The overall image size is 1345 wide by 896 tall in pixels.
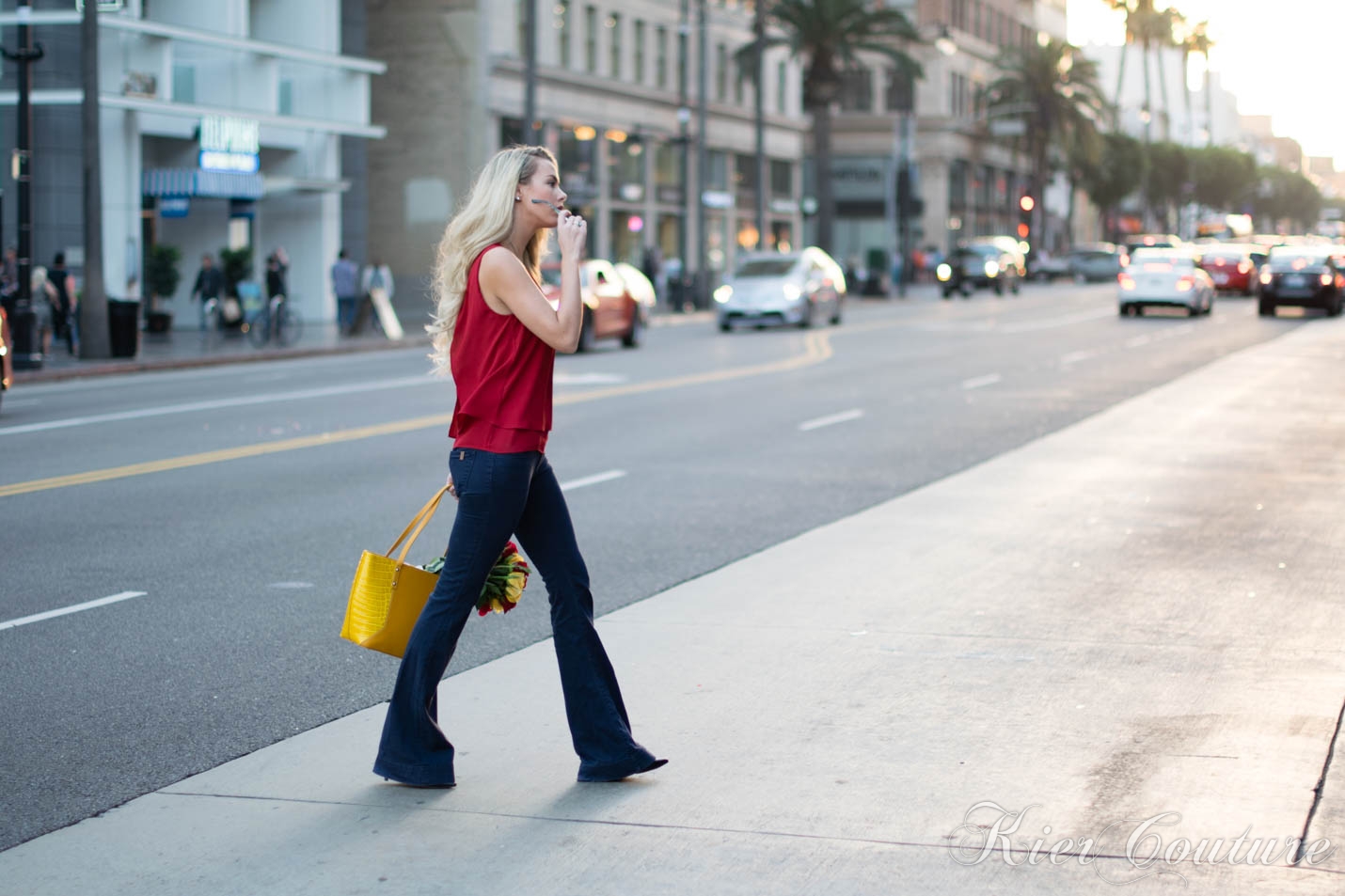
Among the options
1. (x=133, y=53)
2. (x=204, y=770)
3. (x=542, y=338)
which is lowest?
(x=204, y=770)

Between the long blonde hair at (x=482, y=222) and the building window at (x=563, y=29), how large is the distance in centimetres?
5273

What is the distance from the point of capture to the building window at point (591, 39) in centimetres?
5881

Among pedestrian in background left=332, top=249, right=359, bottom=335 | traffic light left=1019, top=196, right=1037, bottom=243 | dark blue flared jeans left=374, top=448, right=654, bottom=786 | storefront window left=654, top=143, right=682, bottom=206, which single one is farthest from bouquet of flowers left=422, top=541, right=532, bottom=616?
traffic light left=1019, top=196, right=1037, bottom=243

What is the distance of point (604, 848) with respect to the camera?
5.02m

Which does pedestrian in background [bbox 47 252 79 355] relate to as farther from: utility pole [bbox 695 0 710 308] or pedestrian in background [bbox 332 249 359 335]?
utility pole [bbox 695 0 710 308]

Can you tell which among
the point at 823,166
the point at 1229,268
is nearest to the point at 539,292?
the point at 1229,268

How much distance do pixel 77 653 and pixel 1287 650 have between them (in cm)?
497

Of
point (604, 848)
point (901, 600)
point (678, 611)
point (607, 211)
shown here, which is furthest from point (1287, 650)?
point (607, 211)

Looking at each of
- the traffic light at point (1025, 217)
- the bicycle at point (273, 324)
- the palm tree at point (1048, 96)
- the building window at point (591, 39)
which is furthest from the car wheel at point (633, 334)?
the traffic light at point (1025, 217)

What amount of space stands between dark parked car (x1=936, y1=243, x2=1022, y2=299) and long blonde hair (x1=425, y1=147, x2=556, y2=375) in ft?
192

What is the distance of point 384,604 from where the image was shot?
5.51 meters

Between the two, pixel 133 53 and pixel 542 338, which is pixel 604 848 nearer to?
pixel 542 338

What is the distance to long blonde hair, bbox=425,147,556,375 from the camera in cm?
535

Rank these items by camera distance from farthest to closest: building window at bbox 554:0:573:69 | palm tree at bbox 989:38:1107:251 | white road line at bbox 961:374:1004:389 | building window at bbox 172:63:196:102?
palm tree at bbox 989:38:1107:251 < building window at bbox 554:0:573:69 < building window at bbox 172:63:196:102 < white road line at bbox 961:374:1004:389
